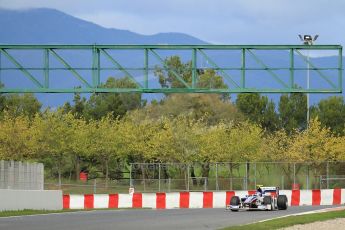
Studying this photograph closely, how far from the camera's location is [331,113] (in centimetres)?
9906

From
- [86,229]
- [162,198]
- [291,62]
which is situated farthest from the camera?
[291,62]

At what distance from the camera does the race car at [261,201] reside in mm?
32041

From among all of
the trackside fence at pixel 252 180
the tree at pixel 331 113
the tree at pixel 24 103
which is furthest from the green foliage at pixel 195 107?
the trackside fence at pixel 252 180

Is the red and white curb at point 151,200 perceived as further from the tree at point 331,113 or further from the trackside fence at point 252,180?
the tree at point 331,113

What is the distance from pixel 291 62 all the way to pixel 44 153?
103 feet

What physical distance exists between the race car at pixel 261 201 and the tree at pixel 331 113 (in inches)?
2489

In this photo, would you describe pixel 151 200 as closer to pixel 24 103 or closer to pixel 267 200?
pixel 267 200

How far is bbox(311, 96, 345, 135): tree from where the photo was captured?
3851 inches

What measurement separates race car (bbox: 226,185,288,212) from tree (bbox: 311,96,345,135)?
63223 mm

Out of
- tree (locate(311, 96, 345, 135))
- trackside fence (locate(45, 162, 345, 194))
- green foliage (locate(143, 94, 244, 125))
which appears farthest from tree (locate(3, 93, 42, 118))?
trackside fence (locate(45, 162, 345, 194))

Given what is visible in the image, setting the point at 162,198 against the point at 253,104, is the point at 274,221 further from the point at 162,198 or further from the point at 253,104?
the point at 253,104

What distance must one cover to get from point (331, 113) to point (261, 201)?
67756mm

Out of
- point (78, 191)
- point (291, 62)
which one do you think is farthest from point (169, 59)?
point (291, 62)

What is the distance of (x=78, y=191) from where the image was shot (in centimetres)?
5766
